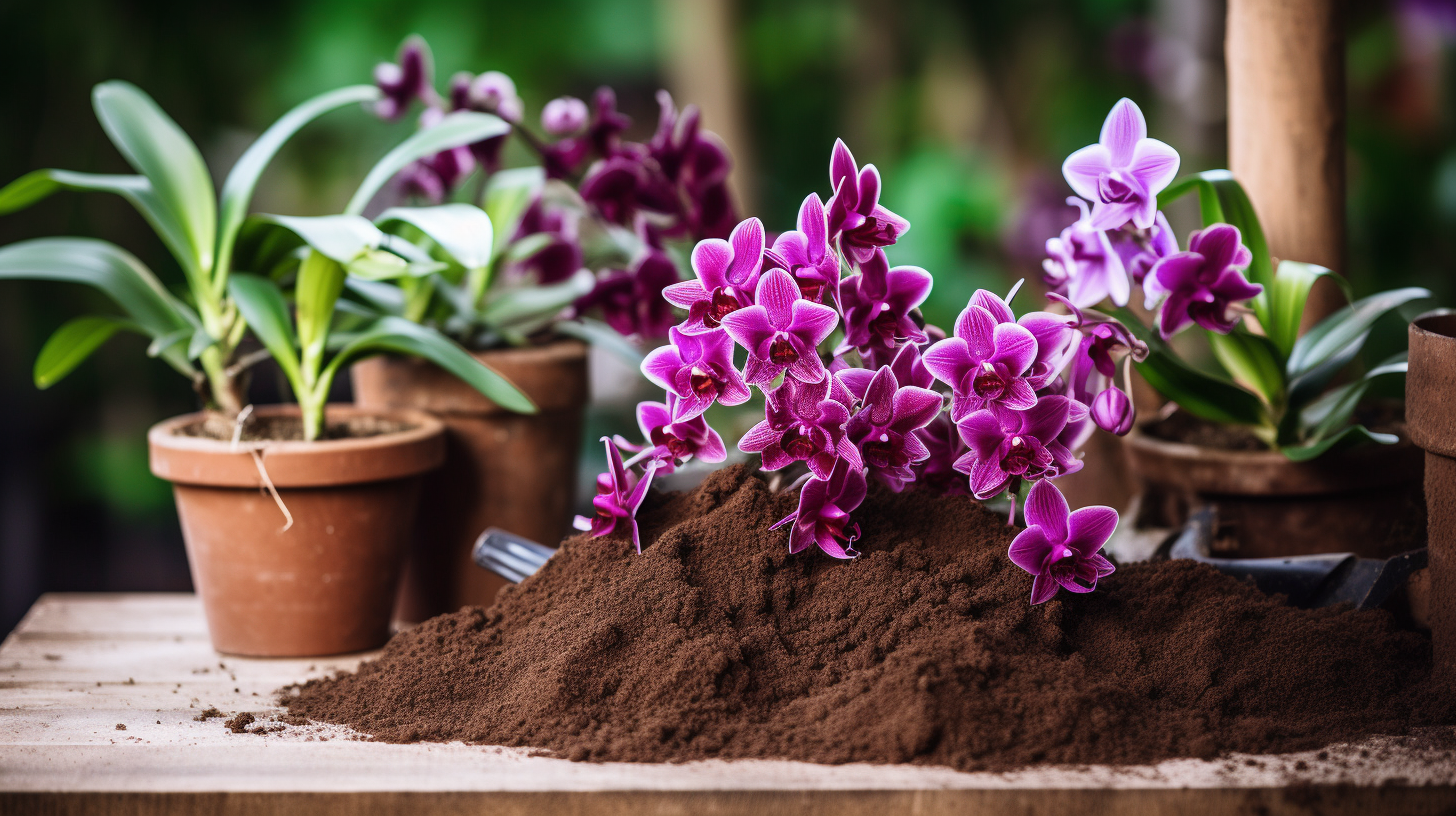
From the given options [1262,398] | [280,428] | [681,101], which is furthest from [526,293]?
[681,101]

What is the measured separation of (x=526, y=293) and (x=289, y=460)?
41cm

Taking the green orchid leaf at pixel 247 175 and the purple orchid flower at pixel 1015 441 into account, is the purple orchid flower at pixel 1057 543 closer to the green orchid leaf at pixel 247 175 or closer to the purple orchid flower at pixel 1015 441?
the purple orchid flower at pixel 1015 441

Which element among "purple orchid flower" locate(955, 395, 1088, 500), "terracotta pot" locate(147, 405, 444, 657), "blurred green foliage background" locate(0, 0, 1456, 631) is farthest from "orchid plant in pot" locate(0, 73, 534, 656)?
"blurred green foliage background" locate(0, 0, 1456, 631)

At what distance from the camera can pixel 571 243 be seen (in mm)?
1414

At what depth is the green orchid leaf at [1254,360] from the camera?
1070 mm

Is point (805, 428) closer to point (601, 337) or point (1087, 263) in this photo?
point (1087, 263)

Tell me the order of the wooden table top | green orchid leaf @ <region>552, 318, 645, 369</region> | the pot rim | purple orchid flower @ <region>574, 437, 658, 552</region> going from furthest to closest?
green orchid leaf @ <region>552, 318, 645, 369</region> → the pot rim → purple orchid flower @ <region>574, 437, 658, 552</region> → the wooden table top

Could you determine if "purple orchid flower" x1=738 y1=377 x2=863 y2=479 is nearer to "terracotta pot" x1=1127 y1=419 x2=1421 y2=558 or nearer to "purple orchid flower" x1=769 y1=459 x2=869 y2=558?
"purple orchid flower" x1=769 y1=459 x2=869 y2=558

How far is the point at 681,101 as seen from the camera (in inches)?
125

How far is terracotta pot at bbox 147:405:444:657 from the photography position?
3.53 ft

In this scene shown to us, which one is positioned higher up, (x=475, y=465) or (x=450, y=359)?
(x=450, y=359)

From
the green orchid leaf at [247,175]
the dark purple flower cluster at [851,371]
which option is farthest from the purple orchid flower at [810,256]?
the green orchid leaf at [247,175]

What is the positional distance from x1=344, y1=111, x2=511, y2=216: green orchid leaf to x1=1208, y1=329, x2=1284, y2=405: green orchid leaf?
774 millimetres

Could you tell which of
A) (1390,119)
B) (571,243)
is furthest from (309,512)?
(1390,119)
